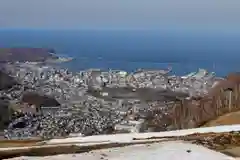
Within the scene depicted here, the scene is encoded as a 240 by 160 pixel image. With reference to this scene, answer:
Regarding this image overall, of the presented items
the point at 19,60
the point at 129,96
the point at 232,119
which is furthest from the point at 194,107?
the point at 19,60

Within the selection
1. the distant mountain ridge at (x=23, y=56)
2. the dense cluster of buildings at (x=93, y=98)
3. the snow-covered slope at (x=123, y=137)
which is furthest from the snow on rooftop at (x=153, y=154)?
the distant mountain ridge at (x=23, y=56)

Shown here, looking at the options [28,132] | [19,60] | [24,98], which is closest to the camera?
[28,132]

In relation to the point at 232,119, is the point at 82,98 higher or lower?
lower

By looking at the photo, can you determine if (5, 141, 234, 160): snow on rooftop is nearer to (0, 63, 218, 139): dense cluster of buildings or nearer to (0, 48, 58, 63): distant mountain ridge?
(0, 63, 218, 139): dense cluster of buildings

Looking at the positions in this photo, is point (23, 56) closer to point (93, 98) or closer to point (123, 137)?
point (93, 98)

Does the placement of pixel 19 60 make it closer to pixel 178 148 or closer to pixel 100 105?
pixel 100 105

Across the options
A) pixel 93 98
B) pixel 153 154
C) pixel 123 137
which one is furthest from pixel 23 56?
pixel 153 154
